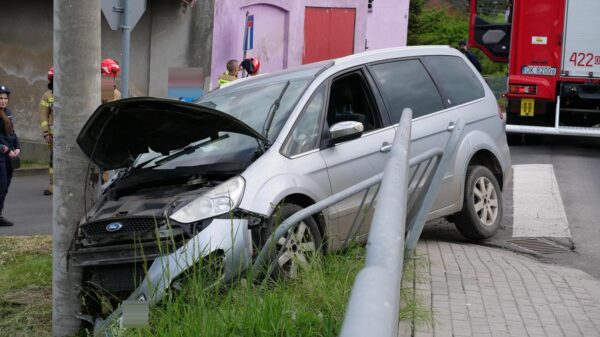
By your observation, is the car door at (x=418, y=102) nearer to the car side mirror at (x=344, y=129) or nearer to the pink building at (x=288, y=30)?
the car side mirror at (x=344, y=129)

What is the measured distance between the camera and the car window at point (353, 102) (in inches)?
293

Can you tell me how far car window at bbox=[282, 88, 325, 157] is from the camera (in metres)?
6.73

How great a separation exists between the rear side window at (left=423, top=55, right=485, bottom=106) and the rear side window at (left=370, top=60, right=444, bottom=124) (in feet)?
0.45

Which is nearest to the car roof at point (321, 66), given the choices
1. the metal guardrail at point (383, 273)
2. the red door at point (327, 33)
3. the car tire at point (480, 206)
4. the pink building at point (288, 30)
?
the car tire at point (480, 206)

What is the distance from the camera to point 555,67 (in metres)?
16.3

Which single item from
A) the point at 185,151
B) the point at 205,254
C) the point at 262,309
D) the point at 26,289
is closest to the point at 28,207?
the point at 26,289

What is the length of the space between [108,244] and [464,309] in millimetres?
2229

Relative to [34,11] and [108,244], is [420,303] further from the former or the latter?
[34,11]

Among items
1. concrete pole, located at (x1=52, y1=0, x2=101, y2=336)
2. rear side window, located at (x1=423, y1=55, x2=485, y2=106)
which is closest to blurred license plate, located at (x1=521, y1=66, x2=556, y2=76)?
rear side window, located at (x1=423, y1=55, x2=485, y2=106)

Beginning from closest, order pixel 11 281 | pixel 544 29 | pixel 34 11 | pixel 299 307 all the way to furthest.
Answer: pixel 299 307 → pixel 11 281 → pixel 544 29 → pixel 34 11

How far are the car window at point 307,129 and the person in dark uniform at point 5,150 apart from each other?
5.21 m

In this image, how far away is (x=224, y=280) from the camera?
16.3ft

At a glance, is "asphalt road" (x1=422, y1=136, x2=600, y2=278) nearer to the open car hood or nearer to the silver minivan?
the silver minivan

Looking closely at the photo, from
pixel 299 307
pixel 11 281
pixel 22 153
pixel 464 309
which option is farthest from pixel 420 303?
pixel 22 153
